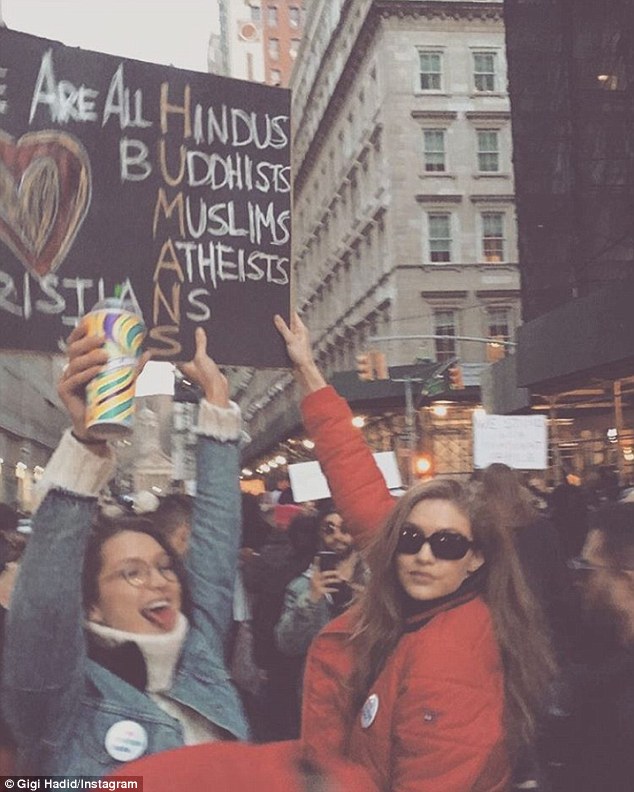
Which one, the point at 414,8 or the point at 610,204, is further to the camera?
the point at 414,8

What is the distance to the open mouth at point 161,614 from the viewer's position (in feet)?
8.06

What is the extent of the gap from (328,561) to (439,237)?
40767 mm

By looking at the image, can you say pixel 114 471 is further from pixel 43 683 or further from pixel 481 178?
pixel 481 178

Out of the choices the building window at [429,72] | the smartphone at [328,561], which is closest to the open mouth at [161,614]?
the smartphone at [328,561]

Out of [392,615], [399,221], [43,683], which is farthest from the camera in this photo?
[399,221]

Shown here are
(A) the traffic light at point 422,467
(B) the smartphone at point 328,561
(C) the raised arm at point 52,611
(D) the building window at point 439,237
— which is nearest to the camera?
(C) the raised arm at point 52,611

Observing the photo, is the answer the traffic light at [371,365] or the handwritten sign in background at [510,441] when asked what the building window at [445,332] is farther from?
the handwritten sign in background at [510,441]

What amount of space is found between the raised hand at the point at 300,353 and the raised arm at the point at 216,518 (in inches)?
25.0

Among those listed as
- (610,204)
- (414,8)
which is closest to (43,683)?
(610,204)

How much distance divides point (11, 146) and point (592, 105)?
20230 millimetres

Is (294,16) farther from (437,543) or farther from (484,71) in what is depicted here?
(437,543)

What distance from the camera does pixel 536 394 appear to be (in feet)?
66.6

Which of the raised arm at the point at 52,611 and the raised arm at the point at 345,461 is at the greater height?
the raised arm at the point at 345,461

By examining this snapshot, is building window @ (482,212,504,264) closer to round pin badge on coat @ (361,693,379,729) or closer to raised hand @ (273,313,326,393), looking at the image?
raised hand @ (273,313,326,393)
